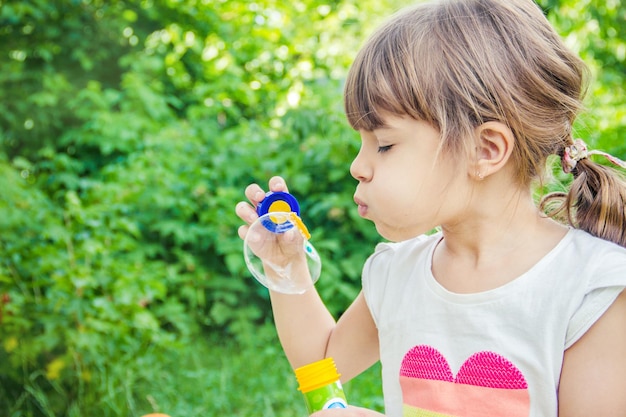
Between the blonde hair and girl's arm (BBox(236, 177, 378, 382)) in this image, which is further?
girl's arm (BBox(236, 177, 378, 382))

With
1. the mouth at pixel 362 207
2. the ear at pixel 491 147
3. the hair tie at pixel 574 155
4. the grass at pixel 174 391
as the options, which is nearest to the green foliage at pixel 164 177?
the grass at pixel 174 391

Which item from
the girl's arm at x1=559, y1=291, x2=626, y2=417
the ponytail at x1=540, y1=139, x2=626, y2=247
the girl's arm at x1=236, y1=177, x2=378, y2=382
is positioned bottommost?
the girl's arm at x1=236, y1=177, x2=378, y2=382

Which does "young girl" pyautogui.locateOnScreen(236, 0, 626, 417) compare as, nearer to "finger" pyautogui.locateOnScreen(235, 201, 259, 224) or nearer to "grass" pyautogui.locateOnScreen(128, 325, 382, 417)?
"finger" pyautogui.locateOnScreen(235, 201, 259, 224)

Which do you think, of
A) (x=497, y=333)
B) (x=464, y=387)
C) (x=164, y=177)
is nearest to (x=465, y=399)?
(x=464, y=387)

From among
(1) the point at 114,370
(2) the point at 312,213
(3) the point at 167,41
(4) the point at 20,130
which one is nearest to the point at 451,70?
(1) the point at 114,370

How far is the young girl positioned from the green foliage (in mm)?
196

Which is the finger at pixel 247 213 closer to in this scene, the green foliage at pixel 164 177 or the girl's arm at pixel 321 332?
the girl's arm at pixel 321 332

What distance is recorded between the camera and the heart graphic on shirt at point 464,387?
1177 millimetres

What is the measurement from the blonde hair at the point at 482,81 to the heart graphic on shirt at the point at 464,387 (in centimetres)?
27

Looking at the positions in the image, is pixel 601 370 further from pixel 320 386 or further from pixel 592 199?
pixel 320 386

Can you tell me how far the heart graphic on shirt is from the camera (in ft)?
3.86

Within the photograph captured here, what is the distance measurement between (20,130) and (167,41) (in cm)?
121

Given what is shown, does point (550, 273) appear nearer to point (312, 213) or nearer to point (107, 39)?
point (312, 213)

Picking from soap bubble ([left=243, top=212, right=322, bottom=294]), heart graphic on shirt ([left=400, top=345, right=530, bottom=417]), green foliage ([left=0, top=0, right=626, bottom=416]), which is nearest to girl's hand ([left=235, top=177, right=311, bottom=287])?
soap bubble ([left=243, top=212, right=322, bottom=294])
